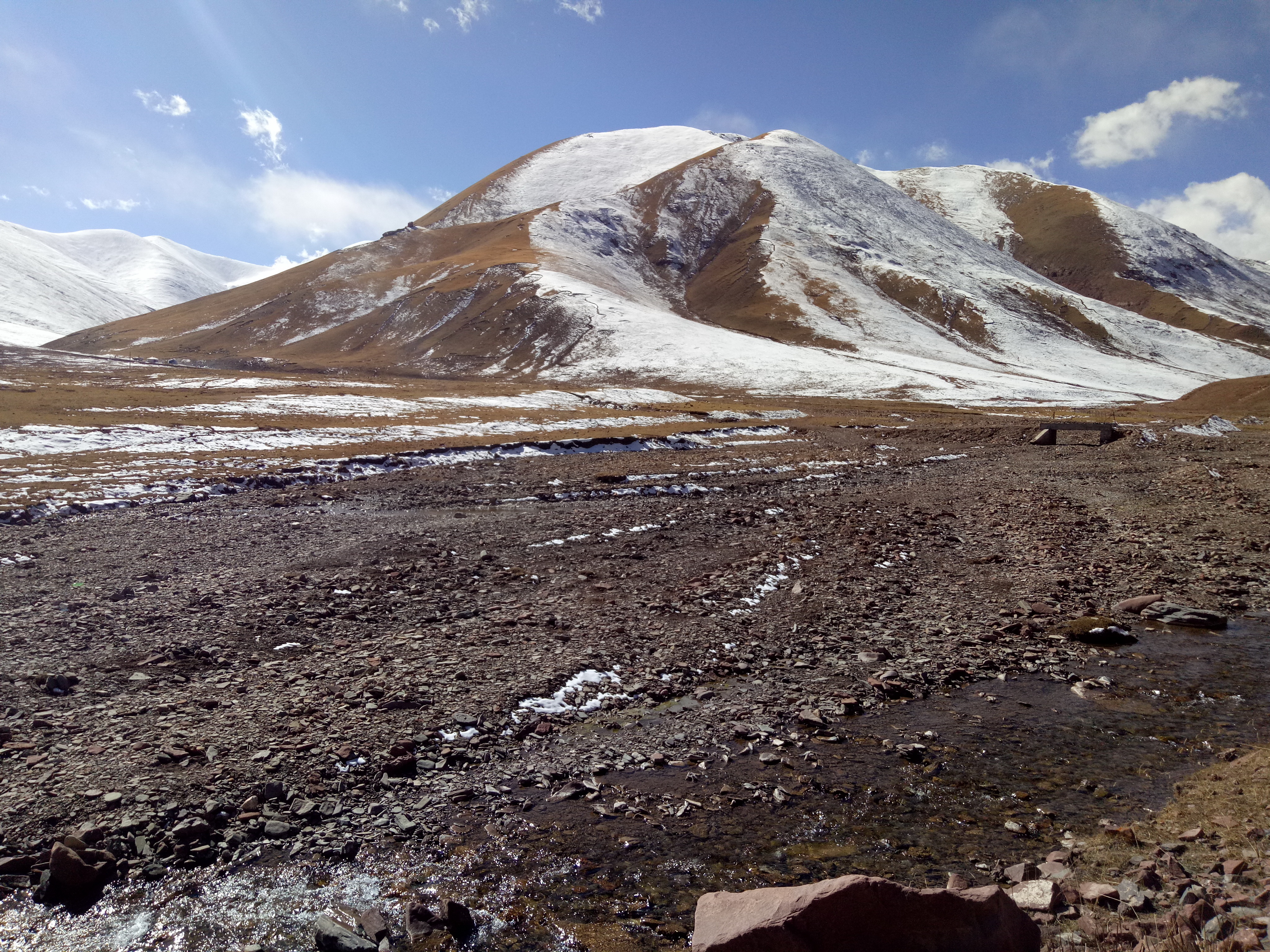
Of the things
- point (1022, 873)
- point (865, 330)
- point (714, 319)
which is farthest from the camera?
point (714, 319)

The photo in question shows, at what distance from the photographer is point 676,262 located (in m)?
189

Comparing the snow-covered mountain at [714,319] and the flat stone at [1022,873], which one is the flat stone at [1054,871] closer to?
the flat stone at [1022,873]

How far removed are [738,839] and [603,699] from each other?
12.8 feet

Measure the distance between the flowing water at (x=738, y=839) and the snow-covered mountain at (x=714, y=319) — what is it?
89.5 m

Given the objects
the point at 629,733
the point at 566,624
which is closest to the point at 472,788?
the point at 629,733

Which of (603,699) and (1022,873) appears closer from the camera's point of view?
(1022,873)

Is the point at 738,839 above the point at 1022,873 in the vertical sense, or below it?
below

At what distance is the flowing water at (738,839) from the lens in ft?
21.4

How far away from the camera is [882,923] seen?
503cm

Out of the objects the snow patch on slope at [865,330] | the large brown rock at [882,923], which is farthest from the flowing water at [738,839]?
the snow patch on slope at [865,330]

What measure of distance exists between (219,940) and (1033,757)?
387 inches

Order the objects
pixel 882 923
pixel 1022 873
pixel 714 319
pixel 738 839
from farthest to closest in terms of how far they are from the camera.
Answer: pixel 714 319, pixel 738 839, pixel 1022 873, pixel 882 923

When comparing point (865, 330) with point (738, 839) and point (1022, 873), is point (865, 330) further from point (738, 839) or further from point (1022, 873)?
point (1022, 873)

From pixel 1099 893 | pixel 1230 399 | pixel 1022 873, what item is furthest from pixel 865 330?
pixel 1099 893
